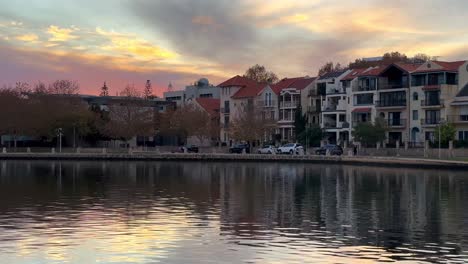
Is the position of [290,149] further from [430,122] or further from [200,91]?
[200,91]

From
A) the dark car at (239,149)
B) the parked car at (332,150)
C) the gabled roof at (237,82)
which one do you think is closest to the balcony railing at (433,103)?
the parked car at (332,150)

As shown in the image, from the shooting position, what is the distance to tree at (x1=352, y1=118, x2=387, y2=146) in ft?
346

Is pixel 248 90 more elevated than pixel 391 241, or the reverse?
pixel 248 90

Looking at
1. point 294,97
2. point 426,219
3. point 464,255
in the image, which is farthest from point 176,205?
point 294,97

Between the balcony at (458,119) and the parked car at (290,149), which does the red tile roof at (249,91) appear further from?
the balcony at (458,119)

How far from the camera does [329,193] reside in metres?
48.3

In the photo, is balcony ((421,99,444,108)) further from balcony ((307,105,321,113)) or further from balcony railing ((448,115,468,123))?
balcony ((307,105,321,113))

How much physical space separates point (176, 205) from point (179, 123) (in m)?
94.9

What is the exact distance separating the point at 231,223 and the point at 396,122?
86065 mm

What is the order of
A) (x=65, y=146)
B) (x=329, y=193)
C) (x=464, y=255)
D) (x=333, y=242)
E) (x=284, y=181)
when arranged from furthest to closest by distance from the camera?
(x=65, y=146), (x=284, y=181), (x=329, y=193), (x=333, y=242), (x=464, y=255)

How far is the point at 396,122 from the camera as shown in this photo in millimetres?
113438

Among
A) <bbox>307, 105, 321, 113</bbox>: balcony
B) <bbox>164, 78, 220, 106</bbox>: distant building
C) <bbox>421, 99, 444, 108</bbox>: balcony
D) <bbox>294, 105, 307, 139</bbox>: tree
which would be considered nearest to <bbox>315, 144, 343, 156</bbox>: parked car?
<bbox>421, 99, 444, 108</bbox>: balcony

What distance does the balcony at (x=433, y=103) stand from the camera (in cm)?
10632

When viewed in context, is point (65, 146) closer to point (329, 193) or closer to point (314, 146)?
point (314, 146)
